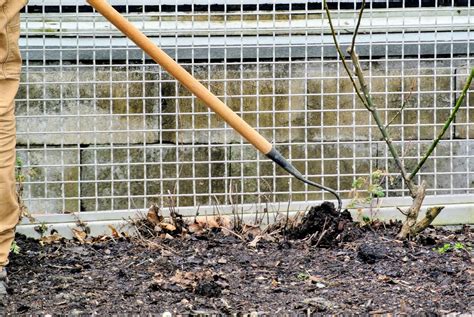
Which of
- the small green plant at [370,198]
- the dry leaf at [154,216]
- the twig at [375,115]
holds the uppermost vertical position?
the twig at [375,115]

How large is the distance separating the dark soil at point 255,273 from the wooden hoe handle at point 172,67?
2.11 feet

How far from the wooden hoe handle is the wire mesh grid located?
51.7 inches

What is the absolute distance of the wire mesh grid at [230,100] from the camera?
5.86 metres

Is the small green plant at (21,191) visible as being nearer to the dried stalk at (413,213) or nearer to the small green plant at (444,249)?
the dried stalk at (413,213)

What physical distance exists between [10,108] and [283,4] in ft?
8.15

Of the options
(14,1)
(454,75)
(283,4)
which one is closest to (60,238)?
(14,1)

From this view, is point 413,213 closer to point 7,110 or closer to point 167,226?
point 167,226

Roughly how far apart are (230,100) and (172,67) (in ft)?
5.56

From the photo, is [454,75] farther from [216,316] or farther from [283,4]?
[216,316]

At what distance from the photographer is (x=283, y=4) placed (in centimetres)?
610

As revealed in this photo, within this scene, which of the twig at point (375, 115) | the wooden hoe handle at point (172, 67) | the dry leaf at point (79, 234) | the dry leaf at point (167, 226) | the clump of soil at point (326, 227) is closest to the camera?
the wooden hoe handle at point (172, 67)

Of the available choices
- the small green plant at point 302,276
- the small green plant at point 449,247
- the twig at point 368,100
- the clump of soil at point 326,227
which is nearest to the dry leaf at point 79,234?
the clump of soil at point 326,227

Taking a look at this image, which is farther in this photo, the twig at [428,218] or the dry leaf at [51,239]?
the dry leaf at [51,239]

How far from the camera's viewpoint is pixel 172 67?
14.4 ft
